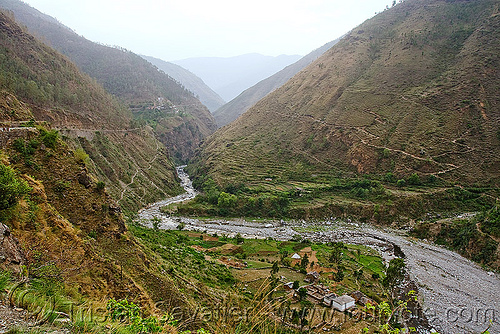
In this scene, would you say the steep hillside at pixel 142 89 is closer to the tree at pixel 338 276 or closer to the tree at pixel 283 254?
the tree at pixel 283 254

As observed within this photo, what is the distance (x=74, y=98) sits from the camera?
177 feet

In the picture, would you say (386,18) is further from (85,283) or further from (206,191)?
(85,283)

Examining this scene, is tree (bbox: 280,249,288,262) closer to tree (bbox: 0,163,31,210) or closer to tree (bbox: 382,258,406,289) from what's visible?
tree (bbox: 382,258,406,289)

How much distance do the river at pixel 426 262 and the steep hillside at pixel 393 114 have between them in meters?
13.8

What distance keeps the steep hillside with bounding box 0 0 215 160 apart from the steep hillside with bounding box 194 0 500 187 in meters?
28.1

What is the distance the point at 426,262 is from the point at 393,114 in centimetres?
3763

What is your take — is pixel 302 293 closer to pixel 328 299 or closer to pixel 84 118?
pixel 328 299

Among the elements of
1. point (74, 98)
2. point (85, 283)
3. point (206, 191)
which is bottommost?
point (206, 191)

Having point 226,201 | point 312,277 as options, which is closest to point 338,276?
point 312,277

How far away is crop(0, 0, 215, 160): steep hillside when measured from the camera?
349 ft

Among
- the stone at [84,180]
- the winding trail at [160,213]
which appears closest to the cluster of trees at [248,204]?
the winding trail at [160,213]

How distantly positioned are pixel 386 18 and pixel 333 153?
71468mm

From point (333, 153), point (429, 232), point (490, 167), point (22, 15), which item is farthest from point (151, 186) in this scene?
point (22, 15)

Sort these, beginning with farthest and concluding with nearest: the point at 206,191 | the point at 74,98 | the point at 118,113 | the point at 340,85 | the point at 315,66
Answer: the point at 315,66
the point at 340,85
the point at 118,113
the point at 206,191
the point at 74,98
